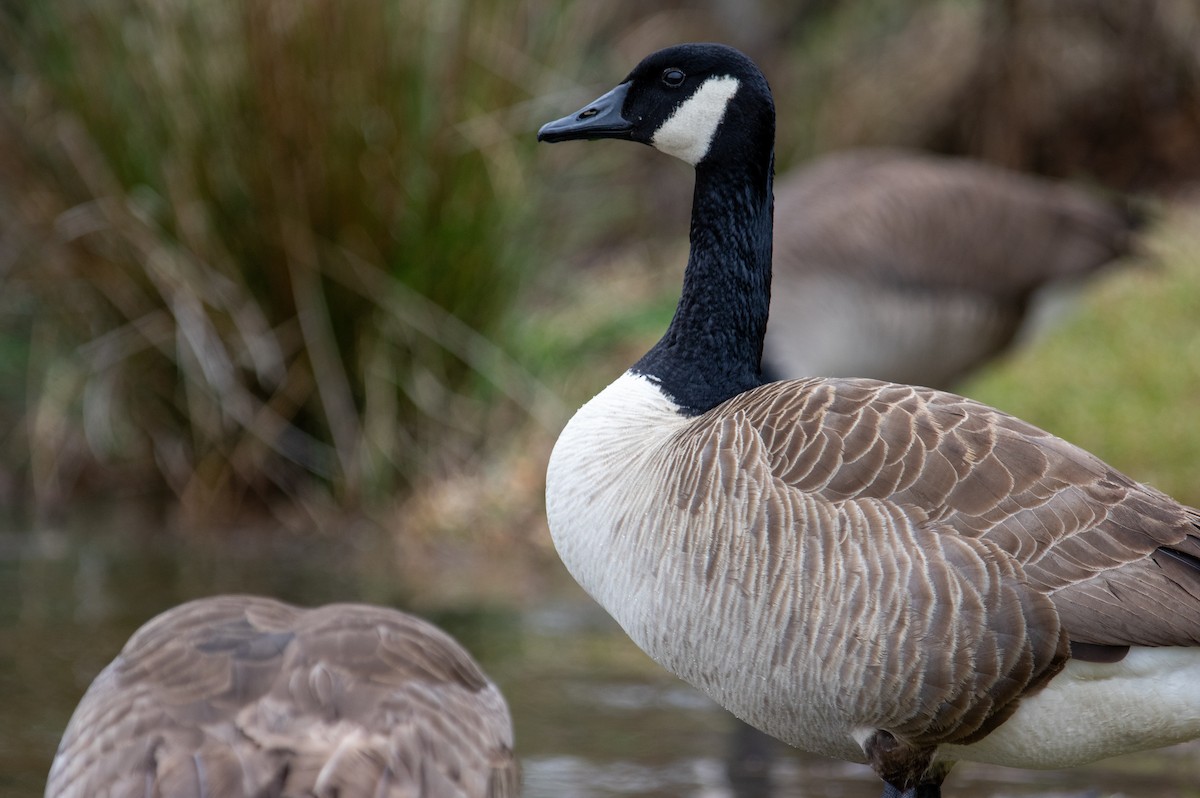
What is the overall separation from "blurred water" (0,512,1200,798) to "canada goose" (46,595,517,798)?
1.42 m

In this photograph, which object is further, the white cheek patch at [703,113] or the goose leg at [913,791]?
the white cheek patch at [703,113]

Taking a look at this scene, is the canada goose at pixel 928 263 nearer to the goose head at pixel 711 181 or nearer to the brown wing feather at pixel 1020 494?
the goose head at pixel 711 181

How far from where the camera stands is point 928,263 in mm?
8055

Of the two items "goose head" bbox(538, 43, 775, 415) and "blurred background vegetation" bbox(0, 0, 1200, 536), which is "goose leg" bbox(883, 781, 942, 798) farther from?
"blurred background vegetation" bbox(0, 0, 1200, 536)

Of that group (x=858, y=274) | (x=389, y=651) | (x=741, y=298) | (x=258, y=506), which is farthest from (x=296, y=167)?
(x=389, y=651)

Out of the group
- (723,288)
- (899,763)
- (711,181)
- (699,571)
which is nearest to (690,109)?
(711,181)

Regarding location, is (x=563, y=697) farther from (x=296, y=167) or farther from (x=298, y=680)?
(x=296, y=167)

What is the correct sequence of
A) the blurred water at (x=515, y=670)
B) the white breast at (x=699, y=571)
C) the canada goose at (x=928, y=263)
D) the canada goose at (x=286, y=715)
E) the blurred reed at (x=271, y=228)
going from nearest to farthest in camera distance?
the canada goose at (x=286, y=715), the white breast at (x=699, y=571), the blurred water at (x=515, y=670), the blurred reed at (x=271, y=228), the canada goose at (x=928, y=263)

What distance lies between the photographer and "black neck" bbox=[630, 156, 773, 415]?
4410mm

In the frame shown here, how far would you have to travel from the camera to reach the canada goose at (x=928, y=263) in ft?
26.3

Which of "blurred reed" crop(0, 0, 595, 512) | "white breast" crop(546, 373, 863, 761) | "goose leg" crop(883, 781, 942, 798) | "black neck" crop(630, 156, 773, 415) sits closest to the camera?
"white breast" crop(546, 373, 863, 761)

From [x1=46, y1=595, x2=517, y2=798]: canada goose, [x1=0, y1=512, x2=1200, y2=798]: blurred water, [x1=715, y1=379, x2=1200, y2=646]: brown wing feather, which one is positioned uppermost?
[x1=715, y1=379, x2=1200, y2=646]: brown wing feather

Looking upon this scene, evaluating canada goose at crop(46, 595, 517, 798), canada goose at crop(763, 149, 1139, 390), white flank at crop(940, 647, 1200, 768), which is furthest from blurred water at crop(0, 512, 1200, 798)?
canada goose at crop(763, 149, 1139, 390)

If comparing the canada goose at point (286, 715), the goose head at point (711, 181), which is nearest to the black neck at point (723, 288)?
the goose head at point (711, 181)
